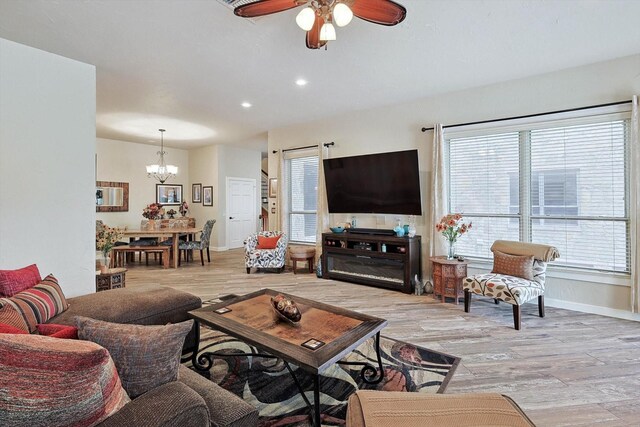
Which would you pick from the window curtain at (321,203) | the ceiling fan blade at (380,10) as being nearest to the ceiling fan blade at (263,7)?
the ceiling fan blade at (380,10)

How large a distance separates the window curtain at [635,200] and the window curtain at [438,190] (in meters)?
1.96

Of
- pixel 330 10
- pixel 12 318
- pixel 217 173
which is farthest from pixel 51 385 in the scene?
pixel 217 173

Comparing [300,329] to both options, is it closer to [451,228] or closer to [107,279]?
[451,228]

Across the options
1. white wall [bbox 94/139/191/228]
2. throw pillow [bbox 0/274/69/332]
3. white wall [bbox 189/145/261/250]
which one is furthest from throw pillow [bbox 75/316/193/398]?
white wall [bbox 94/139/191/228]

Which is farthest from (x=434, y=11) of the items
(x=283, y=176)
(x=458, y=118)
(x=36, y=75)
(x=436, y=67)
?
(x=283, y=176)

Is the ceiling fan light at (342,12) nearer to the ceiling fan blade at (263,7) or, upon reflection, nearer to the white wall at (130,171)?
the ceiling fan blade at (263,7)

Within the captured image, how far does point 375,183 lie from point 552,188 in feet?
7.67

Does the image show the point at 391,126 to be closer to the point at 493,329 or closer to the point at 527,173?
the point at 527,173

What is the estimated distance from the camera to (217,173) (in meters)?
8.35

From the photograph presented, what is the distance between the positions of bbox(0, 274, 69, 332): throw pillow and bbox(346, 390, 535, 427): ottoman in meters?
1.80

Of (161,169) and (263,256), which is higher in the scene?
(161,169)

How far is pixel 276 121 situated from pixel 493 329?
195 inches

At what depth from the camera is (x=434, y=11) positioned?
2568mm

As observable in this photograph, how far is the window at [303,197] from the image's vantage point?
6.26 m
